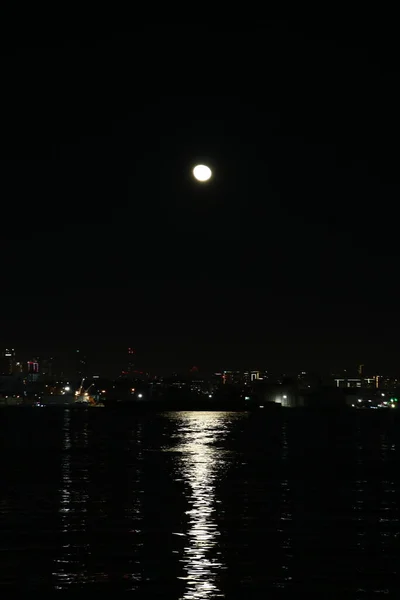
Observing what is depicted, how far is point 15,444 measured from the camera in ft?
265

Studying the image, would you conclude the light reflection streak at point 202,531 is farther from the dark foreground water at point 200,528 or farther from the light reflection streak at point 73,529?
the light reflection streak at point 73,529

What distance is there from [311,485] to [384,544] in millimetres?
18310

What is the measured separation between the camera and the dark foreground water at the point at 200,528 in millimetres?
20484

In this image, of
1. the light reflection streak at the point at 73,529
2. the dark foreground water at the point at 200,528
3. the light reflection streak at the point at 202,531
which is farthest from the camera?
the light reflection streak at the point at 73,529

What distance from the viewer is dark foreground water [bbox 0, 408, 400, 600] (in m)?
20.5

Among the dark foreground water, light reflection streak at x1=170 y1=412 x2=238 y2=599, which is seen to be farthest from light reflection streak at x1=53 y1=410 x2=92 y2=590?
light reflection streak at x1=170 y1=412 x2=238 y2=599

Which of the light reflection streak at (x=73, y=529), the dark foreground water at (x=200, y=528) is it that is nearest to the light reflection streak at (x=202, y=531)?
the dark foreground water at (x=200, y=528)

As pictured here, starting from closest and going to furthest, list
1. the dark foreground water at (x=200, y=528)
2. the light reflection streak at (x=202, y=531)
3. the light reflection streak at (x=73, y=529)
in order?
1. the light reflection streak at (x=202, y=531)
2. the dark foreground water at (x=200, y=528)
3. the light reflection streak at (x=73, y=529)

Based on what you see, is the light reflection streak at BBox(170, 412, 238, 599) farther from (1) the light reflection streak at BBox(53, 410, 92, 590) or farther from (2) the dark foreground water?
(1) the light reflection streak at BBox(53, 410, 92, 590)

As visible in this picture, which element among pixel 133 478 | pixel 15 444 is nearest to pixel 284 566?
pixel 133 478

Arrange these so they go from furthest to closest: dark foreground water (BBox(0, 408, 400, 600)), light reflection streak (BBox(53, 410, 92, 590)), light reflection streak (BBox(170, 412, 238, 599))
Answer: light reflection streak (BBox(53, 410, 92, 590)) → dark foreground water (BBox(0, 408, 400, 600)) → light reflection streak (BBox(170, 412, 238, 599))

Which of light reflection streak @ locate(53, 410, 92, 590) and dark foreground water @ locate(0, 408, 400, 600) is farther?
light reflection streak @ locate(53, 410, 92, 590)

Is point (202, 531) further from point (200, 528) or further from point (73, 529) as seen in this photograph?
point (73, 529)

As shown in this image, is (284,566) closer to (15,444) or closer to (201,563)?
(201,563)
